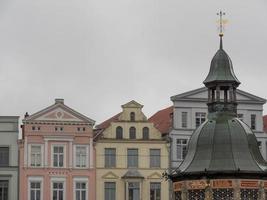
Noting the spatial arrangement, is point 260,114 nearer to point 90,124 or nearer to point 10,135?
point 90,124

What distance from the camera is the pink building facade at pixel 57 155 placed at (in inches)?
3236

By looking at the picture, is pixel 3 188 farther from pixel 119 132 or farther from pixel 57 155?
pixel 119 132

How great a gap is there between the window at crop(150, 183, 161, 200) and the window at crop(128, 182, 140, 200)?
42.2 inches

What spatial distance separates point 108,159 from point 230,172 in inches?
1271

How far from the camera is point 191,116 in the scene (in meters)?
84.6

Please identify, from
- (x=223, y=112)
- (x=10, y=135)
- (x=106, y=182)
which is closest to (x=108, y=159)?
(x=106, y=182)

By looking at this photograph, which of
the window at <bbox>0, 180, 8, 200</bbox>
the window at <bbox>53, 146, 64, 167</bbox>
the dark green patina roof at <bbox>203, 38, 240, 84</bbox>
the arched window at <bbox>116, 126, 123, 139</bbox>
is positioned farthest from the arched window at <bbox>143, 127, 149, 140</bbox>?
the dark green patina roof at <bbox>203, 38, 240, 84</bbox>

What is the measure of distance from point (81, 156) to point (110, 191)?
331 cm

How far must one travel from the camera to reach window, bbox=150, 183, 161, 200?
83.5 m

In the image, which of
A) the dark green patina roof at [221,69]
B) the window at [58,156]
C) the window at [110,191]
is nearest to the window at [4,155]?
the window at [58,156]

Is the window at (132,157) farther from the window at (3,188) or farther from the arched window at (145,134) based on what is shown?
the window at (3,188)

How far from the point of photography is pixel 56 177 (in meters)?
82.6

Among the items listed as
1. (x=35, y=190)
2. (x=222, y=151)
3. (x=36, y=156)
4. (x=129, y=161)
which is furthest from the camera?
(x=129, y=161)

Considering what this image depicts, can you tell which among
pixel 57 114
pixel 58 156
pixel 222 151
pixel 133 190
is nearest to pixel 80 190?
pixel 58 156
